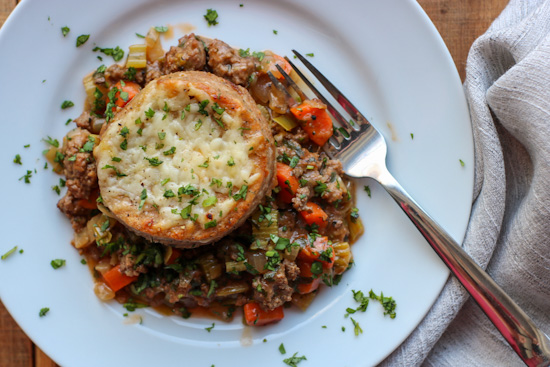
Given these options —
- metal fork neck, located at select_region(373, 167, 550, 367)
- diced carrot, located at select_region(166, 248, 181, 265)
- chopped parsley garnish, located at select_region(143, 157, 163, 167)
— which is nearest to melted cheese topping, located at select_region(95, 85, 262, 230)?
chopped parsley garnish, located at select_region(143, 157, 163, 167)

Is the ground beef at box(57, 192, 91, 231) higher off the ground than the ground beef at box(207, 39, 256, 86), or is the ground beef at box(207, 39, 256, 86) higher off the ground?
the ground beef at box(207, 39, 256, 86)

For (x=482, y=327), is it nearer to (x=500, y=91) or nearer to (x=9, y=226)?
(x=500, y=91)

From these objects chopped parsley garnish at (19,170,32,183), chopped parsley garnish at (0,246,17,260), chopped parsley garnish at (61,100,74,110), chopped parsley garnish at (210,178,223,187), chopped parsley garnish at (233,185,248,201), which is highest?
chopped parsley garnish at (61,100,74,110)

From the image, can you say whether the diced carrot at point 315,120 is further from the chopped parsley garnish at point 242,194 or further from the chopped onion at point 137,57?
the chopped onion at point 137,57

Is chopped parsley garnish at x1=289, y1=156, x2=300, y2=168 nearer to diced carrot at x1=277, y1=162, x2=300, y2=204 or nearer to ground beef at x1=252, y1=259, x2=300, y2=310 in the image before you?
diced carrot at x1=277, y1=162, x2=300, y2=204

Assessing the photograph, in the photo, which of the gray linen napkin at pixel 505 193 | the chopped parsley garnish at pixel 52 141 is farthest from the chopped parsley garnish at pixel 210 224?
the gray linen napkin at pixel 505 193

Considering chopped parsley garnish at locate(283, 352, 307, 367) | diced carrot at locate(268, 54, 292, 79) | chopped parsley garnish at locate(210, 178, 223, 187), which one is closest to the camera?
chopped parsley garnish at locate(210, 178, 223, 187)

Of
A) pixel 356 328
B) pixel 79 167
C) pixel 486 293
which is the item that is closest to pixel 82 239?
pixel 79 167

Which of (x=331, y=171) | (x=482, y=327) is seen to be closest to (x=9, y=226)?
(x=331, y=171)
